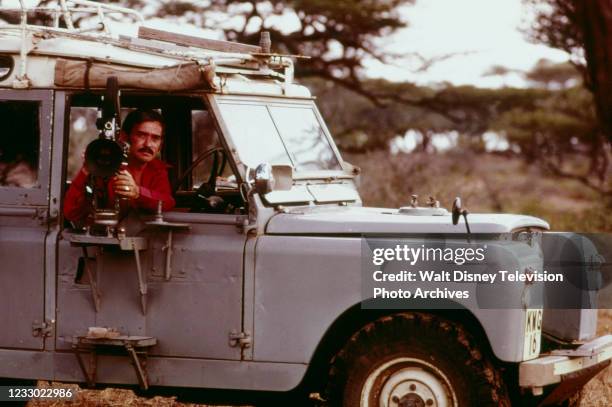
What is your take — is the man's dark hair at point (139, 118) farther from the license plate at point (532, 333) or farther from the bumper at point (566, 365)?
the bumper at point (566, 365)

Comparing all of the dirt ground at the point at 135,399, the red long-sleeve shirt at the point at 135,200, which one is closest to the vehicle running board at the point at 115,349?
the red long-sleeve shirt at the point at 135,200

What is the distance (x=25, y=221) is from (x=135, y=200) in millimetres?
619

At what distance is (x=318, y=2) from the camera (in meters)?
18.9

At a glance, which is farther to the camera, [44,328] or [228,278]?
[44,328]

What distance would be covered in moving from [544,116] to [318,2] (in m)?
10.9

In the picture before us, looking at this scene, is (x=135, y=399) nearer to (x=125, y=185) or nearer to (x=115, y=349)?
(x=115, y=349)

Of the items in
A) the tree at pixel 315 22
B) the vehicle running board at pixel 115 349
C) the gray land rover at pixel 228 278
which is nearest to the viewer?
the gray land rover at pixel 228 278

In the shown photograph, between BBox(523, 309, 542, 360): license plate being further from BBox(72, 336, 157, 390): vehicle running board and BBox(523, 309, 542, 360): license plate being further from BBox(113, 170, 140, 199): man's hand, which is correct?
BBox(113, 170, 140, 199): man's hand

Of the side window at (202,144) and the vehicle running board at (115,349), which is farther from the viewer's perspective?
the side window at (202,144)

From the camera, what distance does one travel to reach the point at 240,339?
6121 millimetres

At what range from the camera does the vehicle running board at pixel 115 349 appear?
245 inches

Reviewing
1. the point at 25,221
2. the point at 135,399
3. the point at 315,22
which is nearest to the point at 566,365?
the point at 25,221

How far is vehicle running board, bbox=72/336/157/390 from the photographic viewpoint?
6.23m

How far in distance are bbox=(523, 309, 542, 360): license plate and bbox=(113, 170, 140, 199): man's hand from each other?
6.52 feet
